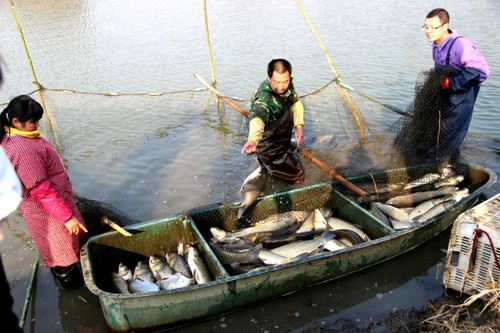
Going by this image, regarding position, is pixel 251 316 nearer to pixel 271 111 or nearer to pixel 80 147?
pixel 271 111

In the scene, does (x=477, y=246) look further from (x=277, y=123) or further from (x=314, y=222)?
(x=277, y=123)

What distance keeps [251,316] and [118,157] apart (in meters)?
4.75

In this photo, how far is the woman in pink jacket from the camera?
346cm

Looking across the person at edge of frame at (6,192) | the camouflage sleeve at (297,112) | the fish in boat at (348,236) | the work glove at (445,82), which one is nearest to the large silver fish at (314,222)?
the fish in boat at (348,236)

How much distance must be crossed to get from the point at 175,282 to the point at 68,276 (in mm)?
1145

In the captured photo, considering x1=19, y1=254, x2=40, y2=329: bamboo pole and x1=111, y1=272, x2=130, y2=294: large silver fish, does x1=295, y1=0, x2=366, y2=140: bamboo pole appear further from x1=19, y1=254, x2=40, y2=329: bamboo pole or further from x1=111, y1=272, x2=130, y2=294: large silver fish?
x1=19, y1=254, x2=40, y2=329: bamboo pole

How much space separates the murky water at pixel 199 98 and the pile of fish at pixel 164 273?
0.42 meters

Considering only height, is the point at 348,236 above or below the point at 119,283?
below

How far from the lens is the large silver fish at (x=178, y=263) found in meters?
4.37

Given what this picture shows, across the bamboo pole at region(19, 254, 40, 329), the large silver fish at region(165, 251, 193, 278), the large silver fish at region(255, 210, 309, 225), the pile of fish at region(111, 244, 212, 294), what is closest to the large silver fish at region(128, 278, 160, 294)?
the pile of fish at region(111, 244, 212, 294)

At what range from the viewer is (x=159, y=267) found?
4414 mm

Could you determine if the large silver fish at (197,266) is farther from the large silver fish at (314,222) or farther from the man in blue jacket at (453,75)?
the man in blue jacket at (453,75)

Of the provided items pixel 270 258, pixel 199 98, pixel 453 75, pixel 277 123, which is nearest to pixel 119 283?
pixel 270 258

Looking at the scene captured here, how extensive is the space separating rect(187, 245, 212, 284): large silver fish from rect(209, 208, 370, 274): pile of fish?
18cm
